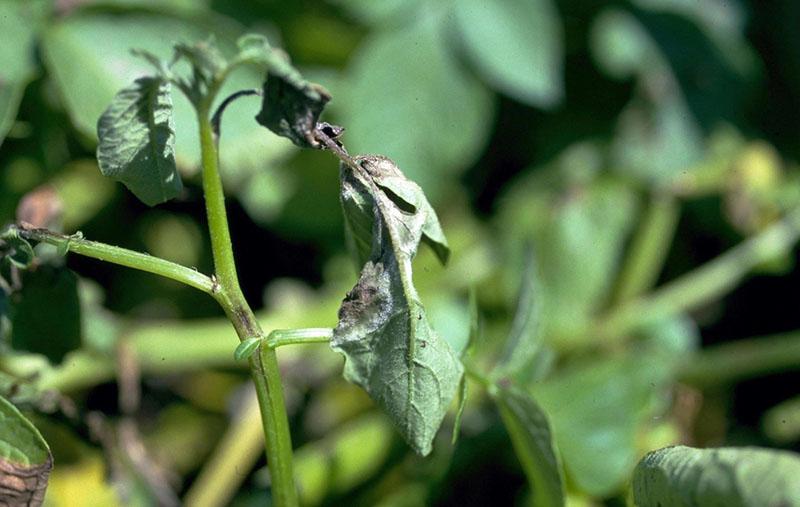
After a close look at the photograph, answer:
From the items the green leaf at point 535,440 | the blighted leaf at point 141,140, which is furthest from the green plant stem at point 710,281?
the blighted leaf at point 141,140

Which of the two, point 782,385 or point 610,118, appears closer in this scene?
point 782,385

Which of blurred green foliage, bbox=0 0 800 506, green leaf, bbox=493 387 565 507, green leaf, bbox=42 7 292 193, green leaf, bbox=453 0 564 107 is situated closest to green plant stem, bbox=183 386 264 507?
blurred green foliage, bbox=0 0 800 506

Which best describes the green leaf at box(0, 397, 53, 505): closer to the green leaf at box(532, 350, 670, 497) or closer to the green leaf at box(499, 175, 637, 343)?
the green leaf at box(532, 350, 670, 497)

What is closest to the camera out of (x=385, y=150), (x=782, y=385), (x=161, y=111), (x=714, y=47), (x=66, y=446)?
(x=161, y=111)

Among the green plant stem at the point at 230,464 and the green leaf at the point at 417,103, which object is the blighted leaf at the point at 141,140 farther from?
the green leaf at the point at 417,103

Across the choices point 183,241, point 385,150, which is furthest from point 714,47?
point 183,241

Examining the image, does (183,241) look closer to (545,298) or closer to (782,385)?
(545,298)

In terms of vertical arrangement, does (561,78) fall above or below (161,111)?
below
